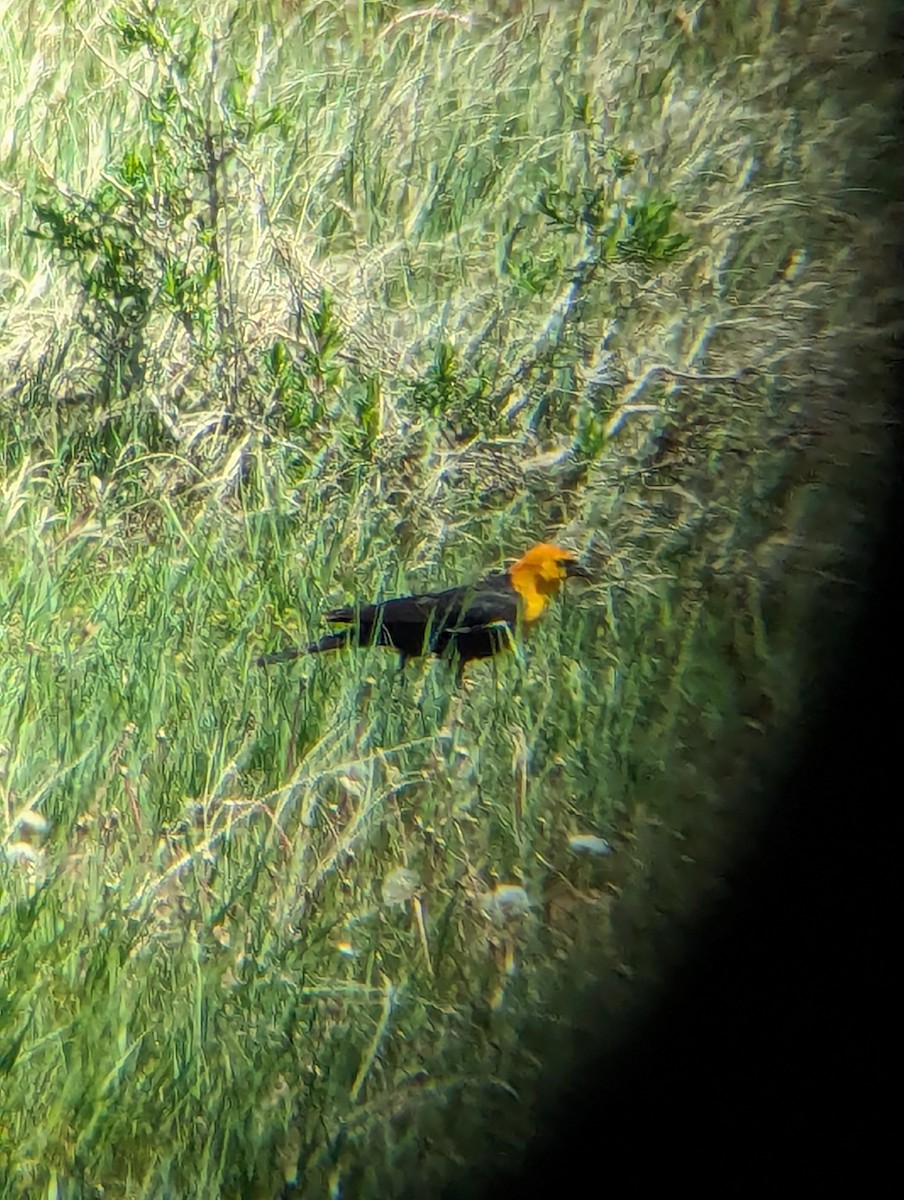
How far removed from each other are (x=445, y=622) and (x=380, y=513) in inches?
20.5

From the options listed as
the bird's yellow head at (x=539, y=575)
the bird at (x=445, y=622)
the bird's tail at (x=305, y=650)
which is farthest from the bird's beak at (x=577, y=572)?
the bird's tail at (x=305, y=650)

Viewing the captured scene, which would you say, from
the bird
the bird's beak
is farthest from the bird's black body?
the bird's beak

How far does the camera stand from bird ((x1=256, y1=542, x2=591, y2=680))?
323 centimetres

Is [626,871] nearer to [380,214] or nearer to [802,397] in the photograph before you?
[802,397]

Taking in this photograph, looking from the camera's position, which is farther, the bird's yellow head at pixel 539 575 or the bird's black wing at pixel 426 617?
the bird's yellow head at pixel 539 575

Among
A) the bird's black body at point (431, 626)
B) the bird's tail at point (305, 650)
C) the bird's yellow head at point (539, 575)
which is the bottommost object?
the bird's tail at point (305, 650)

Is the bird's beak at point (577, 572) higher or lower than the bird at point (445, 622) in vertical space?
higher

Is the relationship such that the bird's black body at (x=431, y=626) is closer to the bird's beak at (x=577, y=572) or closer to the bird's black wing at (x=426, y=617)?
the bird's black wing at (x=426, y=617)

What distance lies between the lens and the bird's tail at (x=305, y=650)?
3.22 meters

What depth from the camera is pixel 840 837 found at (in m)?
3.01

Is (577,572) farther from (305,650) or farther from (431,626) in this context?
(305,650)

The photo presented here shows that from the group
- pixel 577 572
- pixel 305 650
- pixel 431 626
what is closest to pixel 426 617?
pixel 431 626

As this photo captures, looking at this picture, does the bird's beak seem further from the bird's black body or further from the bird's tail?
the bird's tail

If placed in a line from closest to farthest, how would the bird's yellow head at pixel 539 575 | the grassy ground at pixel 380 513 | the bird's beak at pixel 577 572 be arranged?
the grassy ground at pixel 380 513 < the bird's yellow head at pixel 539 575 < the bird's beak at pixel 577 572
